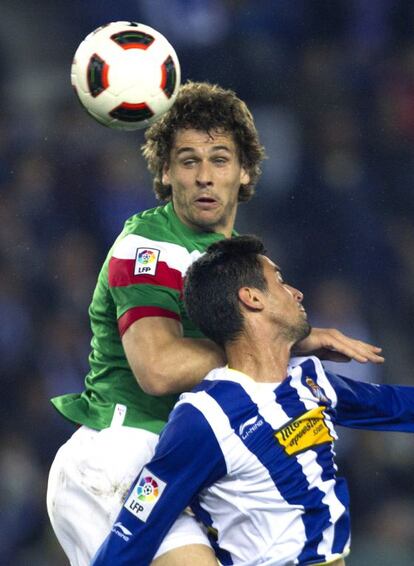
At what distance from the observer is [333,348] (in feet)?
12.9

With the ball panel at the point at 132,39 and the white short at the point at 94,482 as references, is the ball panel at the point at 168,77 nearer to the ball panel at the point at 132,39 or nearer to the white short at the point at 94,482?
the ball panel at the point at 132,39

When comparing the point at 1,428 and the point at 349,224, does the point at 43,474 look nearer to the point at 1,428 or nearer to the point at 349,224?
the point at 1,428

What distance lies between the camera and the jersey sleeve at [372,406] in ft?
12.9

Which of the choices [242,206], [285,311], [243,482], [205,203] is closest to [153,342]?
[285,311]

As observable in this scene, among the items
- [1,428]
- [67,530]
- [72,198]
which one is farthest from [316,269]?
[67,530]

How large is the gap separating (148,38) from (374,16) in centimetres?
382

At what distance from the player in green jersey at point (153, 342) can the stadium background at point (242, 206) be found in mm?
3021

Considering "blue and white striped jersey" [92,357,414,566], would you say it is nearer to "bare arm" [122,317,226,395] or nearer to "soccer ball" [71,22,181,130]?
"bare arm" [122,317,226,395]

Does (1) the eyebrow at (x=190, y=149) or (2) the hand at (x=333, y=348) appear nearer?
(2) the hand at (x=333, y=348)

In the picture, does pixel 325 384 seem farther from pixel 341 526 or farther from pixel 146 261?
pixel 146 261

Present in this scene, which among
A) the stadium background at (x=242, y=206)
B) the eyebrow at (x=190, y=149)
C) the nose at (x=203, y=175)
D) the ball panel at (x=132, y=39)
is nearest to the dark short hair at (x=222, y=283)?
the nose at (x=203, y=175)

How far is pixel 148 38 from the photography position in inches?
167

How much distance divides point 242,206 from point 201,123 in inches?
128

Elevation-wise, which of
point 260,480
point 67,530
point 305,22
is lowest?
point 67,530
